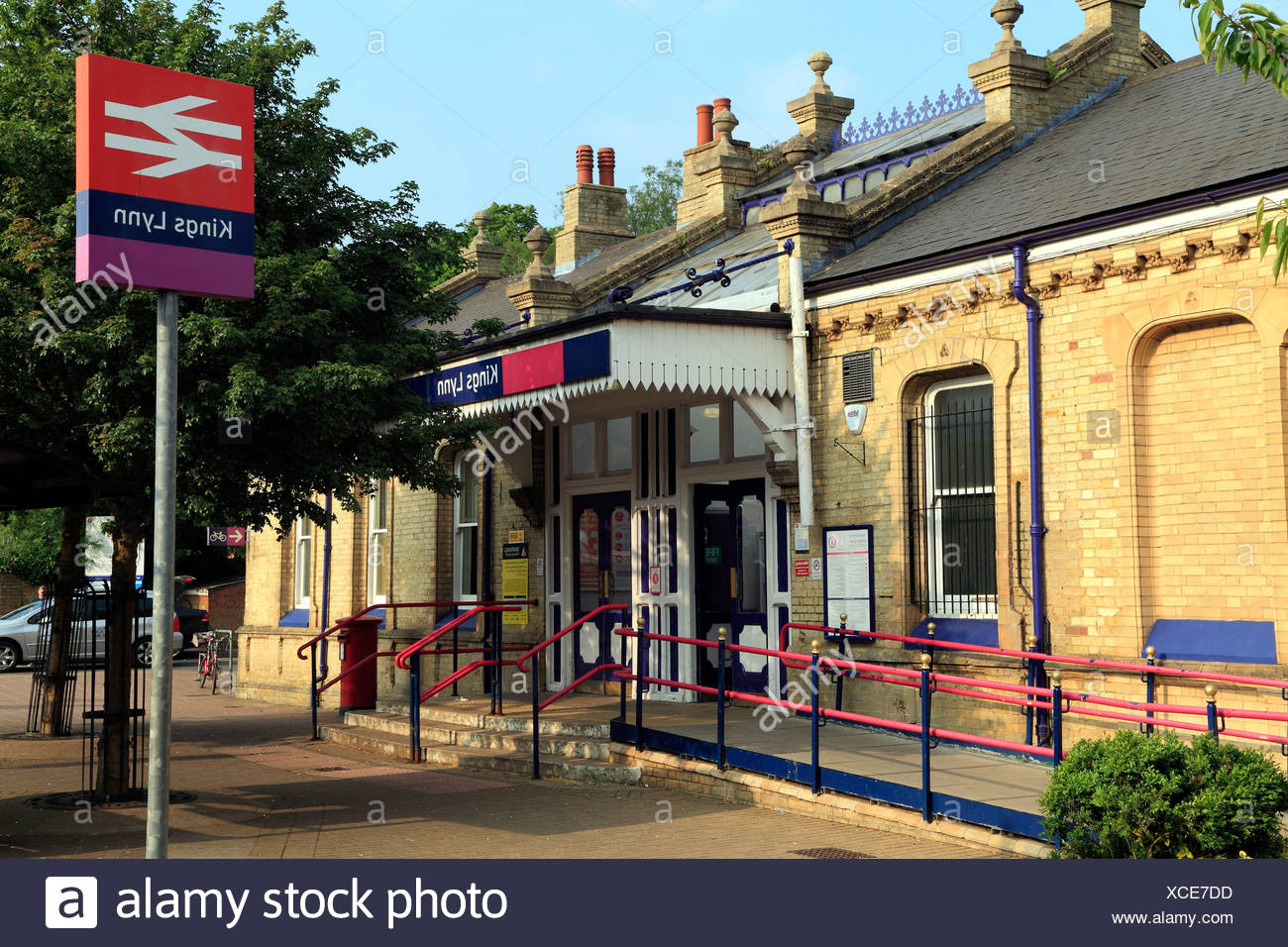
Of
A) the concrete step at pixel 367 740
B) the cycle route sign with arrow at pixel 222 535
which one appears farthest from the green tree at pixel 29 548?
the concrete step at pixel 367 740

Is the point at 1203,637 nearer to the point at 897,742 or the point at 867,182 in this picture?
the point at 897,742

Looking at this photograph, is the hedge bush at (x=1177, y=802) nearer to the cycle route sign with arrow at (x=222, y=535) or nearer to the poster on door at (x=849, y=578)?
the poster on door at (x=849, y=578)

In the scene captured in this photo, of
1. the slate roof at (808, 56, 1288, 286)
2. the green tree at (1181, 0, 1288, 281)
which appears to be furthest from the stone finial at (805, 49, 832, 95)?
the green tree at (1181, 0, 1288, 281)

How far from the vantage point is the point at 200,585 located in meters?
49.6

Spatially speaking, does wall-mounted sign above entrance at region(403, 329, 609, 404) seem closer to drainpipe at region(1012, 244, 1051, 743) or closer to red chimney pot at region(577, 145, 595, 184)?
drainpipe at region(1012, 244, 1051, 743)

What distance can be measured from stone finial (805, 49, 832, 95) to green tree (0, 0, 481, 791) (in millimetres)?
9418

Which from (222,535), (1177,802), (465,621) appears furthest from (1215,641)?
(222,535)

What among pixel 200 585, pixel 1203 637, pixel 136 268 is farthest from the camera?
pixel 200 585

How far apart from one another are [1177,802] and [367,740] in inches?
396

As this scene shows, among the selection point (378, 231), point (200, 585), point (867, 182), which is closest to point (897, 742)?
point (378, 231)

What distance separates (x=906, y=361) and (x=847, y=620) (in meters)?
2.65

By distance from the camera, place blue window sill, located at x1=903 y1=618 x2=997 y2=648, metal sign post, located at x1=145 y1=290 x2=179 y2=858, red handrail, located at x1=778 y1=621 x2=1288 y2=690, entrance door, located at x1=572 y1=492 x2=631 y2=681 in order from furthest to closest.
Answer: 1. entrance door, located at x1=572 y1=492 x2=631 y2=681
2. blue window sill, located at x1=903 y1=618 x2=997 y2=648
3. red handrail, located at x1=778 y1=621 x2=1288 y2=690
4. metal sign post, located at x1=145 y1=290 x2=179 y2=858

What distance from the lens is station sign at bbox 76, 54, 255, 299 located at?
5637mm

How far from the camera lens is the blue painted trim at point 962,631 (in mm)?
12281
